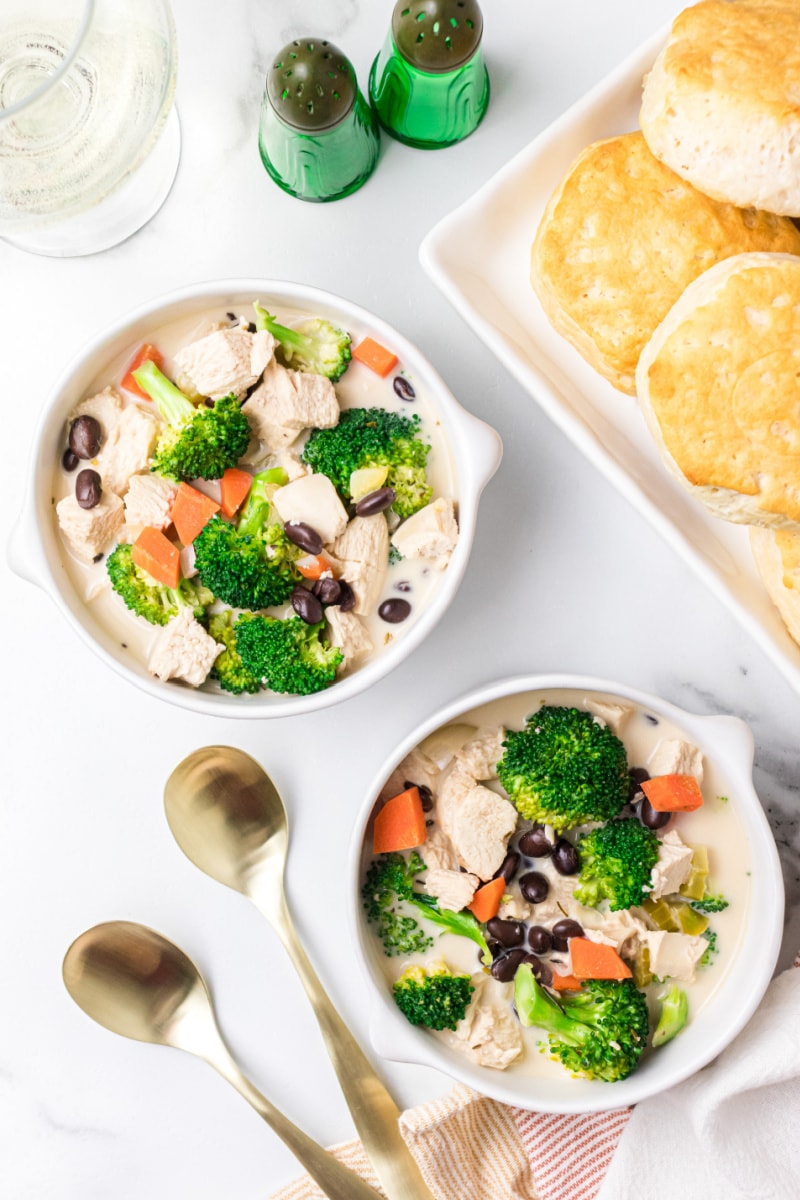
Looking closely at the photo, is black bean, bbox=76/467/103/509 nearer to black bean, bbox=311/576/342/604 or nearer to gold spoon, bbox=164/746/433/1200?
black bean, bbox=311/576/342/604

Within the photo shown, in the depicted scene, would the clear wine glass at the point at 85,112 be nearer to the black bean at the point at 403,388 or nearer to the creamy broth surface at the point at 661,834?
the black bean at the point at 403,388

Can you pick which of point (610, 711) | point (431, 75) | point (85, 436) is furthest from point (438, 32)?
point (610, 711)

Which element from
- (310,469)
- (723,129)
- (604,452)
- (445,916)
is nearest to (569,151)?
(723,129)

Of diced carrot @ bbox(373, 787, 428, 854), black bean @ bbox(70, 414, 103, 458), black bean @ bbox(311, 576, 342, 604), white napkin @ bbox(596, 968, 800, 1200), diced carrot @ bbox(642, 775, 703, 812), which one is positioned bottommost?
white napkin @ bbox(596, 968, 800, 1200)

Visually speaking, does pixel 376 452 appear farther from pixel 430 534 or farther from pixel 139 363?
pixel 139 363

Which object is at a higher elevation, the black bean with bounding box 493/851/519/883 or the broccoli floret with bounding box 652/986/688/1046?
the black bean with bounding box 493/851/519/883

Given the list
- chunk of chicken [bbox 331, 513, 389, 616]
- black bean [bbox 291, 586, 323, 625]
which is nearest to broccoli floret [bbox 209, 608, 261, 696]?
black bean [bbox 291, 586, 323, 625]

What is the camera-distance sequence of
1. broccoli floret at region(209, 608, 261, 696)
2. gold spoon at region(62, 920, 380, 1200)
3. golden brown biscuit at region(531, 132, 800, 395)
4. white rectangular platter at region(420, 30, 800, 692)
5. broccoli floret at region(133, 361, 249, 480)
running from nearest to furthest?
golden brown biscuit at region(531, 132, 800, 395) → white rectangular platter at region(420, 30, 800, 692) → broccoli floret at region(133, 361, 249, 480) → broccoli floret at region(209, 608, 261, 696) → gold spoon at region(62, 920, 380, 1200)
